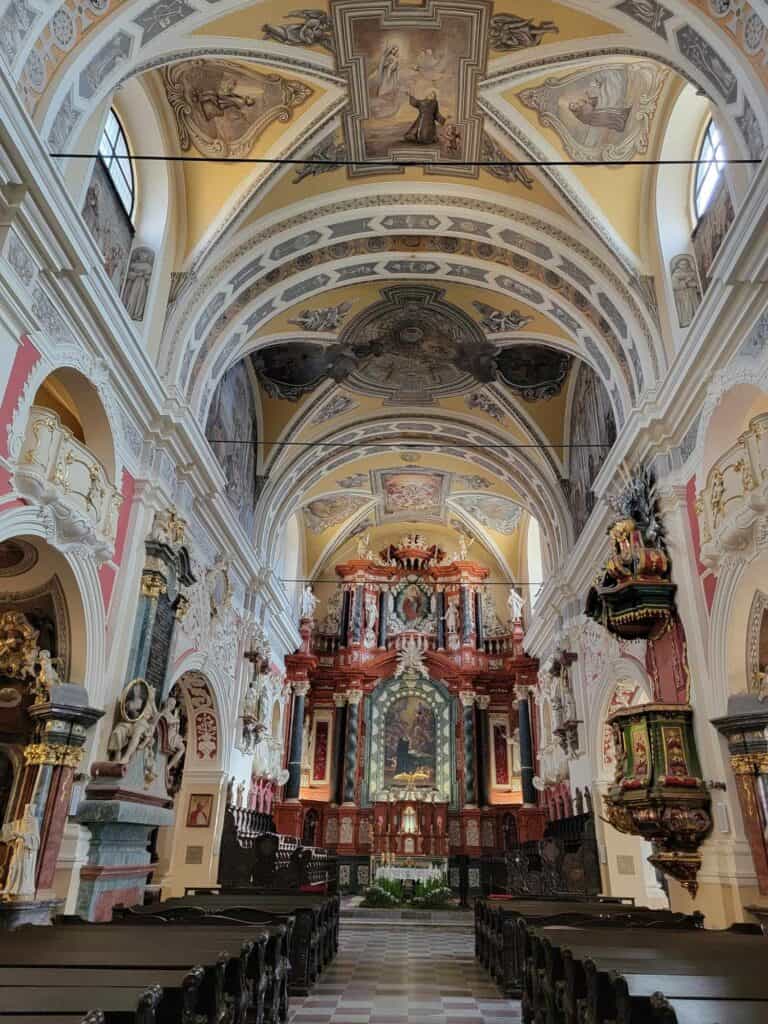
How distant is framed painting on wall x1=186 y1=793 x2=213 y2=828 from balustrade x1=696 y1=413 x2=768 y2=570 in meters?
8.83

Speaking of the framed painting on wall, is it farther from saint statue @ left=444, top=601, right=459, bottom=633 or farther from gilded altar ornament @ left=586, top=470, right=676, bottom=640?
saint statue @ left=444, top=601, right=459, bottom=633

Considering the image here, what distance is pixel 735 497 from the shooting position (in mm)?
7578

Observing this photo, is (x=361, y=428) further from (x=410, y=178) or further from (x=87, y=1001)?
(x=87, y=1001)

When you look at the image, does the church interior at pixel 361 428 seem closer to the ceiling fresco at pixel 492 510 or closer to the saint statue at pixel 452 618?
the ceiling fresco at pixel 492 510

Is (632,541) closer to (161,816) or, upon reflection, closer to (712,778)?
(712,778)

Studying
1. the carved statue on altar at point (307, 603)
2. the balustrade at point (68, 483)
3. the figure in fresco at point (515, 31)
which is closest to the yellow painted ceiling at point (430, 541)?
the carved statue on altar at point (307, 603)

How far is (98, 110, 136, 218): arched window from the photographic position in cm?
883

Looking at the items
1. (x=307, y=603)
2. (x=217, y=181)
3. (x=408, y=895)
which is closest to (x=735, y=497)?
(x=217, y=181)

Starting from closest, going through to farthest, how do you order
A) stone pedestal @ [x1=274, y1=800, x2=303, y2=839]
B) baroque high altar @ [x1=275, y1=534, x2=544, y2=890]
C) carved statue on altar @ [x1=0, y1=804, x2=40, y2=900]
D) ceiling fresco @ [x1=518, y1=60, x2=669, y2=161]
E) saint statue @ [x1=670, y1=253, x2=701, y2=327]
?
1. carved statue on altar @ [x1=0, y1=804, x2=40, y2=900]
2. ceiling fresco @ [x1=518, y1=60, x2=669, y2=161]
3. saint statue @ [x1=670, y1=253, x2=701, y2=327]
4. stone pedestal @ [x1=274, y1=800, x2=303, y2=839]
5. baroque high altar @ [x1=275, y1=534, x2=544, y2=890]

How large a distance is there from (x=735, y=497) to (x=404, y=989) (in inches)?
225

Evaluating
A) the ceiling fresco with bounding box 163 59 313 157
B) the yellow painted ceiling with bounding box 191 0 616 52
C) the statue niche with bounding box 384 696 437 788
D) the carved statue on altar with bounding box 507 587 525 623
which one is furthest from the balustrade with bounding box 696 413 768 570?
the statue niche with bounding box 384 696 437 788

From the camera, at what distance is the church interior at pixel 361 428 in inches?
247

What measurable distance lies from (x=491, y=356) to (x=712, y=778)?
27.9ft

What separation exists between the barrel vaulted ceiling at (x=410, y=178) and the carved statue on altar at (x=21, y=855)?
18.3 ft
